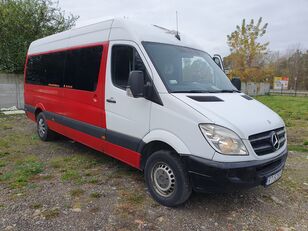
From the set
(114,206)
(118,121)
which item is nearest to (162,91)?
(118,121)

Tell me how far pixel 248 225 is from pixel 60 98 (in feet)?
15.2

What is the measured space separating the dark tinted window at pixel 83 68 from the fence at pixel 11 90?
8.43 m

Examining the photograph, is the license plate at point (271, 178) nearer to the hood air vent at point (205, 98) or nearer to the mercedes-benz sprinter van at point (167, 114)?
the mercedes-benz sprinter van at point (167, 114)

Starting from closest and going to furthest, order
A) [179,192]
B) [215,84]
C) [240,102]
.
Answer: [179,192] < [240,102] < [215,84]

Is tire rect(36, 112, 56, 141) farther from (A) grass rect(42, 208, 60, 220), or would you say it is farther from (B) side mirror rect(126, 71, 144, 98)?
(B) side mirror rect(126, 71, 144, 98)

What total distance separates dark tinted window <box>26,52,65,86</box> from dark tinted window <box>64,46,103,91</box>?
0.40 m

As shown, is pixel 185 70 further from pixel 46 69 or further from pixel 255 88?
pixel 255 88

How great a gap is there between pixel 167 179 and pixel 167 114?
893 millimetres

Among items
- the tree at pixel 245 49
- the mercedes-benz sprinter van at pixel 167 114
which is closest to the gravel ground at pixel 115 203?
the mercedes-benz sprinter van at pixel 167 114

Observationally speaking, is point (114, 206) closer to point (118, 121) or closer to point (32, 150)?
point (118, 121)

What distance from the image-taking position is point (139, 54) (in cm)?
409

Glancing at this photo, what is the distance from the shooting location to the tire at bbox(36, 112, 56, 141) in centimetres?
721

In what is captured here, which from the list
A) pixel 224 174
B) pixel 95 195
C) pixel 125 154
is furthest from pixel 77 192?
pixel 224 174

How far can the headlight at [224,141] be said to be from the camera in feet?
10.7
